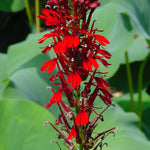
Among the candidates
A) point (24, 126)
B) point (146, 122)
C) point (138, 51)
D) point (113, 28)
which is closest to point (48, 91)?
point (24, 126)

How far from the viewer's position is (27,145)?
175cm

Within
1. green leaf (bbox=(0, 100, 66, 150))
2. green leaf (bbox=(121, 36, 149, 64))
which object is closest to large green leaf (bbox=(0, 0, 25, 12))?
green leaf (bbox=(121, 36, 149, 64))

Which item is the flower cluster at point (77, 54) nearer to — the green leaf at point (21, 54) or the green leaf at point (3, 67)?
the green leaf at point (21, 54)

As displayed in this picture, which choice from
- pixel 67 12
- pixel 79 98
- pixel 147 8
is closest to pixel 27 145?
pixel 79 98

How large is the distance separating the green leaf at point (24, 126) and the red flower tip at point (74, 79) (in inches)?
25.7

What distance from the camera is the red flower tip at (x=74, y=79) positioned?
1132 millimetres

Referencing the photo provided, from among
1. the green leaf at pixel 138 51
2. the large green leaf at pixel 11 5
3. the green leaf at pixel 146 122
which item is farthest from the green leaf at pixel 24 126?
the large green leaf at pixel 11 5

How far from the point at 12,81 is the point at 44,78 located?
22 cm

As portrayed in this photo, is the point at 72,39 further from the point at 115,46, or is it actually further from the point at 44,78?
the point at 115,46

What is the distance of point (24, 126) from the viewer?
1776 millimetres

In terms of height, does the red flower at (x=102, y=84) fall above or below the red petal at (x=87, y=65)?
below

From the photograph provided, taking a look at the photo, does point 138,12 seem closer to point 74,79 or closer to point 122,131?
point 122,131

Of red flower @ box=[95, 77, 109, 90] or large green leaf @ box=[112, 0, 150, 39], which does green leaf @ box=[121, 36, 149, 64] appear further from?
red flower @ box=[95, 77, 109, 90]

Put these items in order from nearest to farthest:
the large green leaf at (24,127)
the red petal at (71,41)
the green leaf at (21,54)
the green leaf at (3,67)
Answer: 1. the red petal at (71,41)
2. the large green leaf at (24,127)
3. the green leaf at (21,54)
4. the green leaf at (3,67)
